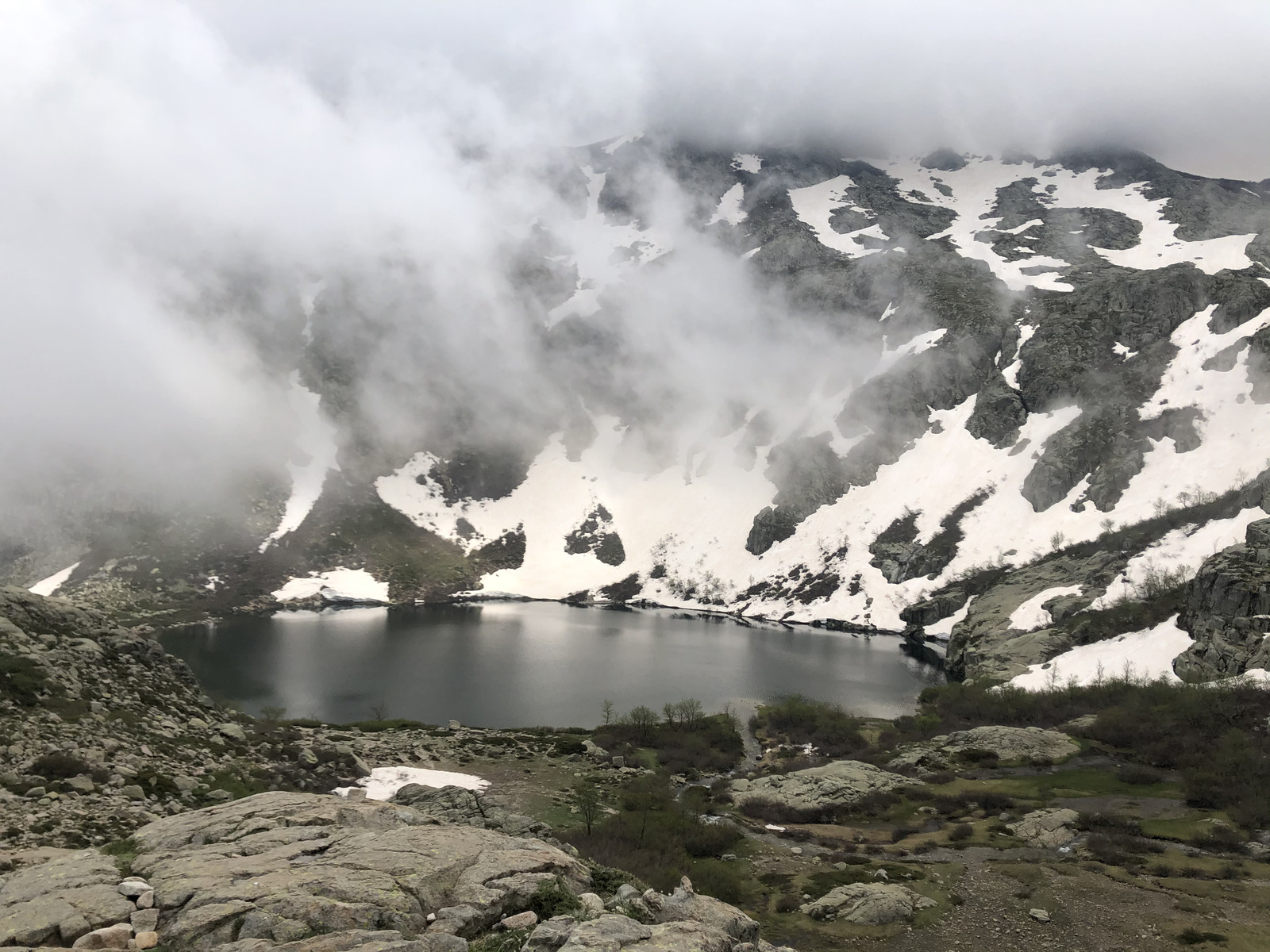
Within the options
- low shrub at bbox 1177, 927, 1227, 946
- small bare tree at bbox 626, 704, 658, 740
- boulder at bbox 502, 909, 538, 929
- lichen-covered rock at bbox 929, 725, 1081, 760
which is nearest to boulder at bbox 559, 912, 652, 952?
boulder at bbox 502, 909, 538, 929

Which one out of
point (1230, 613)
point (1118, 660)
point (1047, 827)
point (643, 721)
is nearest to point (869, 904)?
point (1047, 827)

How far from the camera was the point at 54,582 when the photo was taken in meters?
162

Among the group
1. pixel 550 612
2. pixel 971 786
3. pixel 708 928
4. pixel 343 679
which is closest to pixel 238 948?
pixel 708 928

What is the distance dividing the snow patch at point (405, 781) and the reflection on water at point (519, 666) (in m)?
31.5

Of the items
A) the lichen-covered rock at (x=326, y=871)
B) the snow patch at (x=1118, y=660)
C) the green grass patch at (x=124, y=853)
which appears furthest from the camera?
the snow patch at (x=1118, y=660)

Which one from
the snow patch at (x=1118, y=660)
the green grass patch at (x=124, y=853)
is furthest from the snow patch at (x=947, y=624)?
the green grass patch at (x=124, y=853)

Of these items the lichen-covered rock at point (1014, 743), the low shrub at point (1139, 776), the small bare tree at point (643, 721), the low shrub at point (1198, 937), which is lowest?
the small bare tree at point (643, 721)

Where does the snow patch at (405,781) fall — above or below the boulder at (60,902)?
below

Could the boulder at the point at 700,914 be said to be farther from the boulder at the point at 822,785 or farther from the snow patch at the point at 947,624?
the snow patch at the point at 947,624

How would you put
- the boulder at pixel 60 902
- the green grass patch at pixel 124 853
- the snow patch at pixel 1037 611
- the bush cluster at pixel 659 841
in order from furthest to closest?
the snow patch at pixel 1037 611 → the bush cluster at pixel 659 841 → the green grass patch at pixel 124 853 → the boulder at pixel 60 902

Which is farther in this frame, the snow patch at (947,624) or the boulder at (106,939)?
the snow patch at (947,624)

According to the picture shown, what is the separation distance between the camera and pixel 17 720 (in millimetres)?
22094

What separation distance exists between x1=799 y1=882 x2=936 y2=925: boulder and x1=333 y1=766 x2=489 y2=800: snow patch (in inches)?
779

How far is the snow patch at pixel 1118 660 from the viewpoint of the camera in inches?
3024
